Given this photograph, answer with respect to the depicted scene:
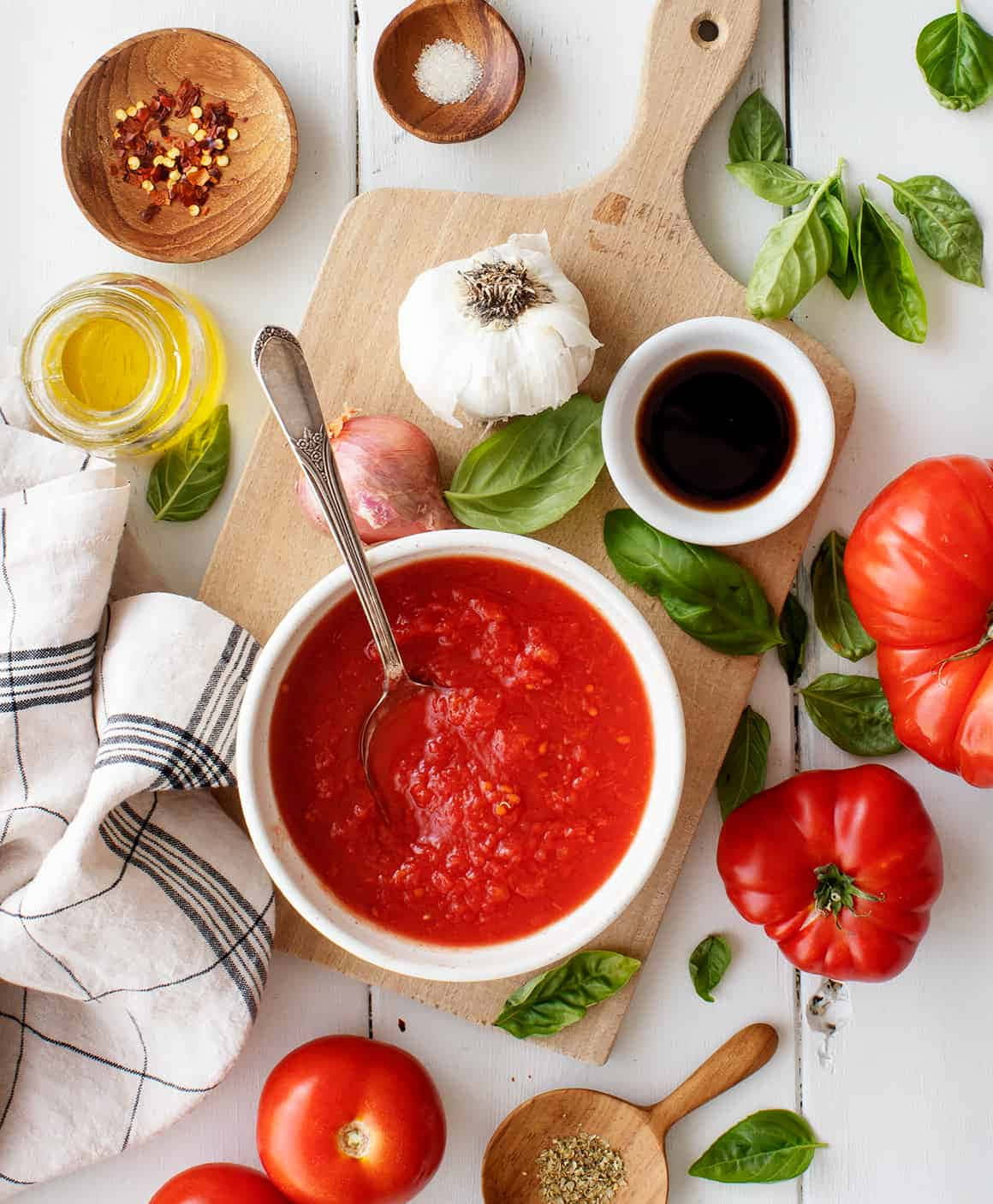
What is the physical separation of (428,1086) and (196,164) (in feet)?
5.24

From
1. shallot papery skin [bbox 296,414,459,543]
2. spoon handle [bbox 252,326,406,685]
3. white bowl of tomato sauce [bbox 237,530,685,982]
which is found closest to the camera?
spoon handle [bbox 252,326,406,685]

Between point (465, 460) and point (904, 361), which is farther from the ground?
point (904, 361)

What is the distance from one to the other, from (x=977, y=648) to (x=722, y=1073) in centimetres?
86

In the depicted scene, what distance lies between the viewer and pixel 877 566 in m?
1.75

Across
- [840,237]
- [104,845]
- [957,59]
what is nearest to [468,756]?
[104,845]

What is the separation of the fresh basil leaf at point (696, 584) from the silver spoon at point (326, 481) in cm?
40

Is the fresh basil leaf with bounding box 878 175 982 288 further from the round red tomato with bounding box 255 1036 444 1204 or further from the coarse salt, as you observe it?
the round red tomato with bounding box 255 1036 444 1204

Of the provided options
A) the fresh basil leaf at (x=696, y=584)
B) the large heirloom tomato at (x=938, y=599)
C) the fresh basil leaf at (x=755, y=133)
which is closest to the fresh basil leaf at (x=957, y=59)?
the fresh basil leaf at (x=755, y=133)

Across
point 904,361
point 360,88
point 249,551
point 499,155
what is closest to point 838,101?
point 904,361

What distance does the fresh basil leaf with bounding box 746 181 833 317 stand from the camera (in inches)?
72.4

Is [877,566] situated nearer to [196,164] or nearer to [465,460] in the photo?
[465,460]

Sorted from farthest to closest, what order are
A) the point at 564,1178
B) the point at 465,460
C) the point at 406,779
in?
the point at 564,1178 < the point at 465,460 < the point at 406,779

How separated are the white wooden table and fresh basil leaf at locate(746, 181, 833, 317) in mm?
112

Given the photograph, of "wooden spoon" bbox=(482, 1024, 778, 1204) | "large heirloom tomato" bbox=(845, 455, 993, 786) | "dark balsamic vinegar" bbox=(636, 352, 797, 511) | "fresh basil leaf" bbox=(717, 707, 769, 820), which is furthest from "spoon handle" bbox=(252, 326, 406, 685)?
"wooden spoon" bbox=(482, 1024, 778, 1204)
